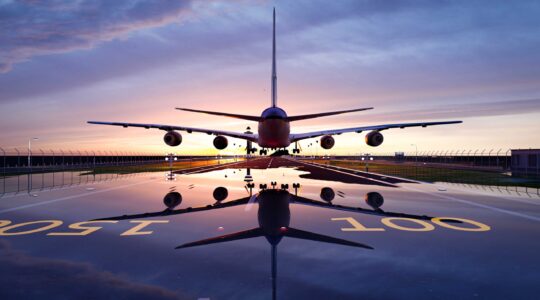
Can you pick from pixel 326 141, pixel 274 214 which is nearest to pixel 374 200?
pixel 274 214

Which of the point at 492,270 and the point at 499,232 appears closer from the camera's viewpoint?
the point at 492,270

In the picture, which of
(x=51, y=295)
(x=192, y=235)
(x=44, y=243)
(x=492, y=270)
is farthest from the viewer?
(x=192, y=235)

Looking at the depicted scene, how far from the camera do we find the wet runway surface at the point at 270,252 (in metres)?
6.09

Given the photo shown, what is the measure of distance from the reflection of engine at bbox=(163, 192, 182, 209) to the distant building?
47.2 meters

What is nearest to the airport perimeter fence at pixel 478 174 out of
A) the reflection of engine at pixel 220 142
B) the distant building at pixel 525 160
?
the distant building at pixel 525 160

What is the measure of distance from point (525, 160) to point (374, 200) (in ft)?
145

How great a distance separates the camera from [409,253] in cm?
829

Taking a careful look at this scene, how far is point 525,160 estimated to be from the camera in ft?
162

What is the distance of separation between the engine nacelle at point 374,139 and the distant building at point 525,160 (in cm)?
→ 2663

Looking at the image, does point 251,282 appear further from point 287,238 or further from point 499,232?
point 499,232

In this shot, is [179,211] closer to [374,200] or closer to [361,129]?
[374,200]

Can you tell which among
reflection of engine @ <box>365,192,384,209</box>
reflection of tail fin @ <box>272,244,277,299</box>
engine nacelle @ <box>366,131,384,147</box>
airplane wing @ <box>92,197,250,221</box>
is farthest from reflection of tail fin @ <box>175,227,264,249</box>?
engine nacelle @ <box>366,131,384,147</box>

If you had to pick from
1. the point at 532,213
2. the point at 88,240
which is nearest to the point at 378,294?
the point at 88,240

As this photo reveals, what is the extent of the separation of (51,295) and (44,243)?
4344 mm
